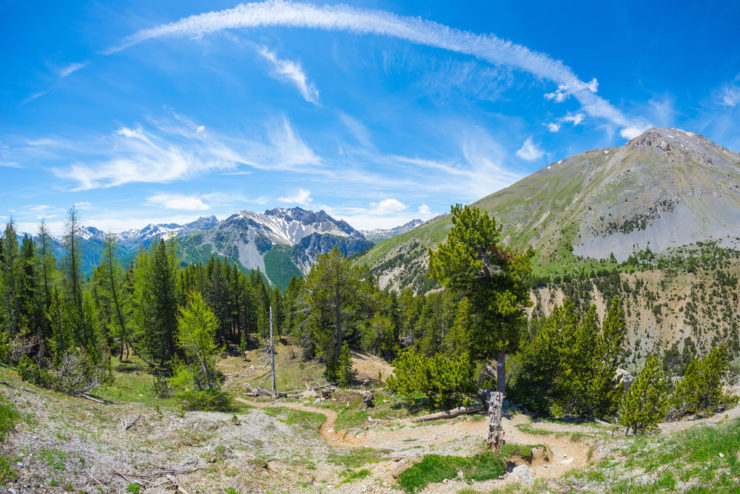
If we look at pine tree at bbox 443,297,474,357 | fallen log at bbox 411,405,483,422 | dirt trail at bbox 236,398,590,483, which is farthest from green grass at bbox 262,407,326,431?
pine tree at bbox 443,297,474,357

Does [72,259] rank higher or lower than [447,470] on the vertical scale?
higher

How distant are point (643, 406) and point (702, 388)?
1526cm

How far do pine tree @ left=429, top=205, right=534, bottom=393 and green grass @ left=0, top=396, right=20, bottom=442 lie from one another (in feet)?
68.5

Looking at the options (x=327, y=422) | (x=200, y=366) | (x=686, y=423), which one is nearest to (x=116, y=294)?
(x=200, y=366)

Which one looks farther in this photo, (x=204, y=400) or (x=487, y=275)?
(x=204, y=400)

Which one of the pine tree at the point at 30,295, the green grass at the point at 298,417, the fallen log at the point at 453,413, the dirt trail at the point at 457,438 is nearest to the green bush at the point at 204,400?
the green grass at the point at 298,417

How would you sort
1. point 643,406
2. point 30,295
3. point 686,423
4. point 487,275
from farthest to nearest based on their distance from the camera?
1. point 30,295
2. point 686,423
3. point 487,275
4. point 643,406

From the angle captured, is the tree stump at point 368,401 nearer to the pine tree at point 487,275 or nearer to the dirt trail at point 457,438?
the dirt trail at point 457,438

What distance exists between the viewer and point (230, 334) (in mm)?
68000

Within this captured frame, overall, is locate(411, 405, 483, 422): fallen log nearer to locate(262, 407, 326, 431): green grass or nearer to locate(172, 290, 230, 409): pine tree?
locate(262, 407, 326, 431): green grass

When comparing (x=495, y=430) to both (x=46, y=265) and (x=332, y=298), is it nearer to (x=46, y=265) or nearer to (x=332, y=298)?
(x=332, y=298)

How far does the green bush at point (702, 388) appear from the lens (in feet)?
85.3

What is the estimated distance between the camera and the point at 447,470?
40.7ft

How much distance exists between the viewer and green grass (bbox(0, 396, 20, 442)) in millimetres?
9242
